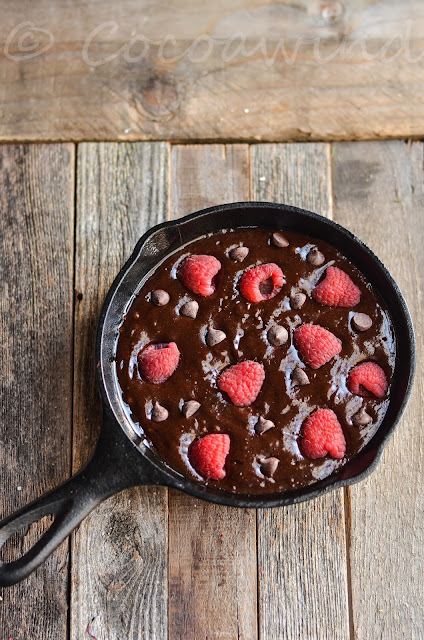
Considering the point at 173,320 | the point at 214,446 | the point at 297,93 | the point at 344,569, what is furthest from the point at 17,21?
the point at 344,569

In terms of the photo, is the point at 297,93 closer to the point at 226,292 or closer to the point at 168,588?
the point at 226,292

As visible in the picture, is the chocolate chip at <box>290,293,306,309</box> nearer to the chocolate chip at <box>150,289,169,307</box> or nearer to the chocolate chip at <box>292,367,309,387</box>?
the chocolate chip at <box>292,367,309,387</box>

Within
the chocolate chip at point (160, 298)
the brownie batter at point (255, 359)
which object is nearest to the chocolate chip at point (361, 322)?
the brownie batter at point (255, 359)

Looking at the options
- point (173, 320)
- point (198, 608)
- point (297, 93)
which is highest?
point (297, 93)

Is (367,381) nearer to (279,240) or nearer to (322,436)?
(322,436)

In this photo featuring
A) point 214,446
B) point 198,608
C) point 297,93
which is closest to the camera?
point 214,446
